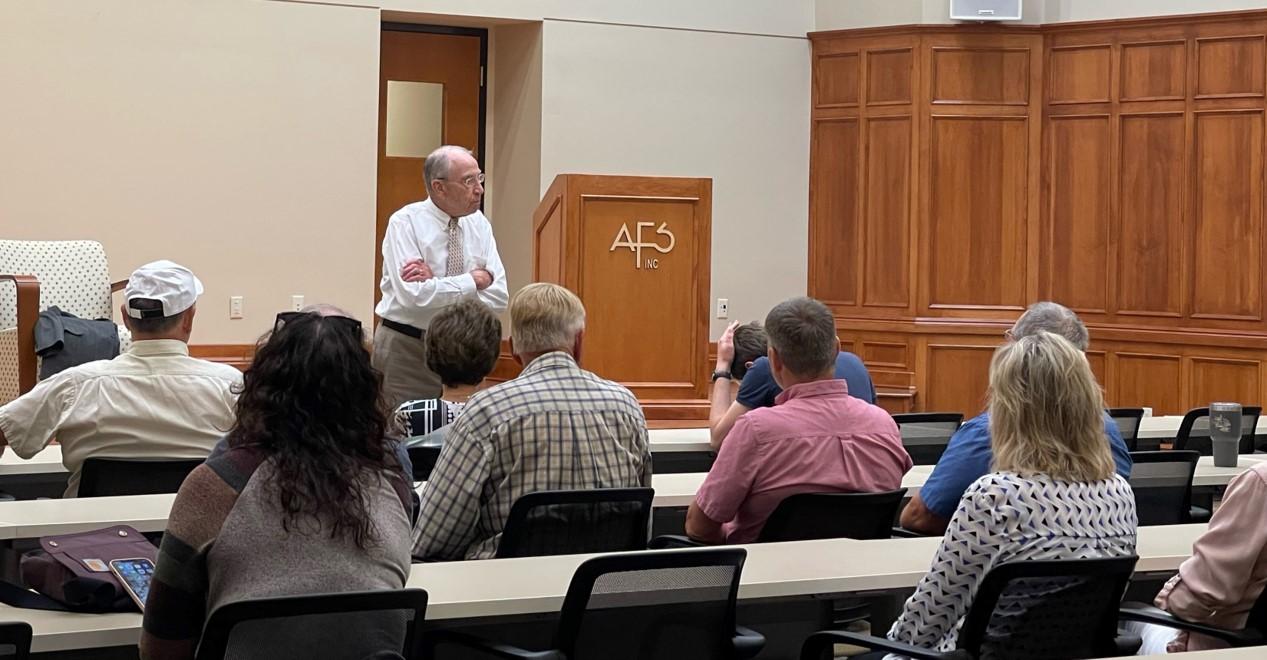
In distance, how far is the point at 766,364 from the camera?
4.72 metres

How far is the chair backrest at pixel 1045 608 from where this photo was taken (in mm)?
2639

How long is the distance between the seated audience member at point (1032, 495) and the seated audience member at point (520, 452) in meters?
0.89

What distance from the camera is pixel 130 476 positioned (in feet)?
12.6

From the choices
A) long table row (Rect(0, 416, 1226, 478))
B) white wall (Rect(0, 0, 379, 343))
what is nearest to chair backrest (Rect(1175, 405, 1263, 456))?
long table row (Rect(0, 416, 1226, 478))

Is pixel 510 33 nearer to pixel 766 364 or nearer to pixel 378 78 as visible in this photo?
pixel 378 78

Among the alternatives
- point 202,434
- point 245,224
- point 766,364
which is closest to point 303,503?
point 202,434

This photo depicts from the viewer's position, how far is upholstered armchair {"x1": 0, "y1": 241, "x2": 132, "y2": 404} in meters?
7.06

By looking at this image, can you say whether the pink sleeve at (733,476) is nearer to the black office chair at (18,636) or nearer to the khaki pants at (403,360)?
the black office chair at (18,636)

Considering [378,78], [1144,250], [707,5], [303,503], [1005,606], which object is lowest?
[1005,606]

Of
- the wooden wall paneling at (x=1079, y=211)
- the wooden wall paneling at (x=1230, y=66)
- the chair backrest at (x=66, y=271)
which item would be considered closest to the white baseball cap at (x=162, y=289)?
the chair backrest at (x=66, y=271)

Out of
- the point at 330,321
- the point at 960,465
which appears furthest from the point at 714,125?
the point at 330,321

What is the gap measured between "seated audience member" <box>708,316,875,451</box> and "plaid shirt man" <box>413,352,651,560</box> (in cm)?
129

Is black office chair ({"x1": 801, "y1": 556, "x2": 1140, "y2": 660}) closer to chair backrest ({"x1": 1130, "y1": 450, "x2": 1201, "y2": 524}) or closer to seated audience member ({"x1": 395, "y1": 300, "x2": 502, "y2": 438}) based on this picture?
chair backrest ({"x1": 1130, "y1": 450, "x2": 1201, "y2": 524})

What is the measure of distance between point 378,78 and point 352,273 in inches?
52.4
